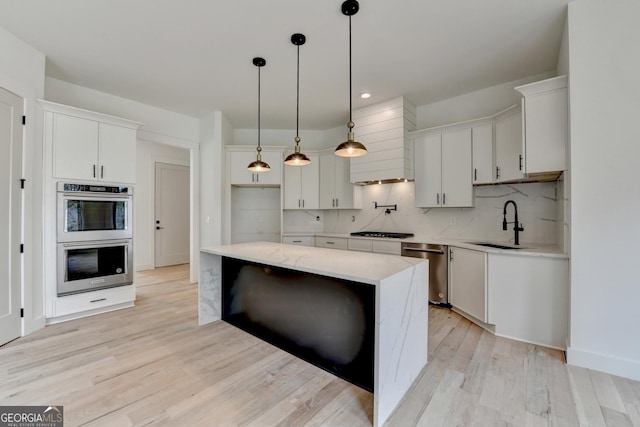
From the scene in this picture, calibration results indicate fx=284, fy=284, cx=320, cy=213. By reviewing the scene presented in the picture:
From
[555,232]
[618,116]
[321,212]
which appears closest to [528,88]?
[618,116]

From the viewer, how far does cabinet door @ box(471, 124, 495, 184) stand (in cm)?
334

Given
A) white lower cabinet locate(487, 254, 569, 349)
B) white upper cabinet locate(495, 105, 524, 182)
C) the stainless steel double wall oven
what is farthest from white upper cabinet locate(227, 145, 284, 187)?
white lower cabinet locate(487, 254, 569, 349)

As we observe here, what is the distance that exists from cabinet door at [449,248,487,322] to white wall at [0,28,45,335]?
4.52 meters

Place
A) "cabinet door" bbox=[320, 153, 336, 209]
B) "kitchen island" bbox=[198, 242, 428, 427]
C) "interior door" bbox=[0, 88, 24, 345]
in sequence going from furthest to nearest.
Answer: "cabinet door" bbox=[320, 153, 336, 209], "interior door" bbox=[0, 88, 24, 345], "kitchen island" bbox=[198, 242, 428, 427]

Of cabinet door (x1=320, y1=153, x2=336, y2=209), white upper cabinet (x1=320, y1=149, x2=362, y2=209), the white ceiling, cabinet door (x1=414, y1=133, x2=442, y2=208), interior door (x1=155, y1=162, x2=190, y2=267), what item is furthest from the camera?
interior door (x1=155, y1=162, x2=190, y2=267)

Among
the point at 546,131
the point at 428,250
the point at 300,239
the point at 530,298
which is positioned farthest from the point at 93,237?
the point at 546,131

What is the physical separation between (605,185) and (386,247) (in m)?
2.24

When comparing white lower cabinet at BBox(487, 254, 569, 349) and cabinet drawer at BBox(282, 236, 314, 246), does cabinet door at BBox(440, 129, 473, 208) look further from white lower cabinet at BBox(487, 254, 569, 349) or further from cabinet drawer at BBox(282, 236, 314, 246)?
cabinet drawer at BBox(282, 236, 314, 246)

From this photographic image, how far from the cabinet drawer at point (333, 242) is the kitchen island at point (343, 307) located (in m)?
1.80

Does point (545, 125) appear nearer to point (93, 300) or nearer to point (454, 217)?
point (454, 217)

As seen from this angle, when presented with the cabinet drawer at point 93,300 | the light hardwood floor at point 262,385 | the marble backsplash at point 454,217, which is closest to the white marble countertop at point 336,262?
the light hardwood floor at point 262,385

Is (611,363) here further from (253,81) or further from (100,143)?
(100,143)

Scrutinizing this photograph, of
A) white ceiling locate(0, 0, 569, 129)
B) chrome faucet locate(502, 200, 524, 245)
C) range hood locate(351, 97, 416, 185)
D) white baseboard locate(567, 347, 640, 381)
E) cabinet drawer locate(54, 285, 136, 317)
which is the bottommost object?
white baseboard locate(567, 347, 640, 381)

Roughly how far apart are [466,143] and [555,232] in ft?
4.53
